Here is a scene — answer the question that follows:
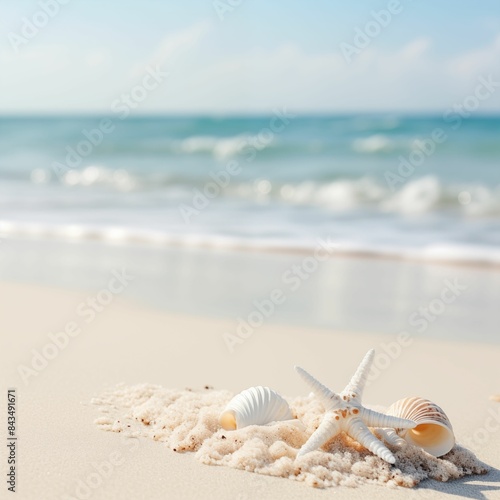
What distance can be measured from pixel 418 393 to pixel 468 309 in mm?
2134

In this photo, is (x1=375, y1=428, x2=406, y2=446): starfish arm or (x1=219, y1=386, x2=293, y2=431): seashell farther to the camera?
(x1=219, y1=386, x2=293, y2=431): seashell

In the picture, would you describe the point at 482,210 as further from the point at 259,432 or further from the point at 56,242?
the point at 259,432

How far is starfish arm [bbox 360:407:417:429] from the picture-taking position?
302 cm

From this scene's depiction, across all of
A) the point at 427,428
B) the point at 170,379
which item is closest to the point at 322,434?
the point at 427,428

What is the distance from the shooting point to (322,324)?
5.54m

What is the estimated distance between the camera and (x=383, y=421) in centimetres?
305

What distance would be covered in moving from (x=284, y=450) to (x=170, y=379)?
4.36ft

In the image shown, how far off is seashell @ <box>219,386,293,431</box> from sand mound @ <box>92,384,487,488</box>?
0.06 meters

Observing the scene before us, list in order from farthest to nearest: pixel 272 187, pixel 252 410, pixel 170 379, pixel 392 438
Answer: pixel 272 187, pixel 170 379, pixel 252 410, pixel 392 438

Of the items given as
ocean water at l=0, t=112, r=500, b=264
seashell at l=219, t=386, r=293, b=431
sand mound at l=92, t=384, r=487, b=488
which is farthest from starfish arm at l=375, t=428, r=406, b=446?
ocean water at l=0, t=112, r=500, b=264

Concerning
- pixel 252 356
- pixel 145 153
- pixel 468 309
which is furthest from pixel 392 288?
pixel 145 153

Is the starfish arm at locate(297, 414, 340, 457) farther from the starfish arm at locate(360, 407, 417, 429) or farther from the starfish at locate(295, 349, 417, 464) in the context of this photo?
the starfish arm at locate(360, 407, 417, 429)

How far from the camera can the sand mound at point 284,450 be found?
296 cm

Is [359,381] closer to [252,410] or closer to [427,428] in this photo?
[427,428]
